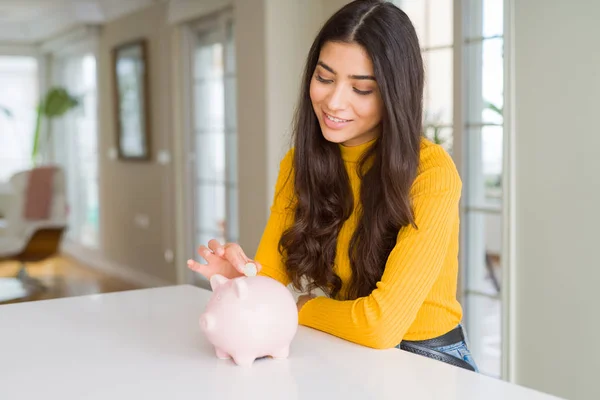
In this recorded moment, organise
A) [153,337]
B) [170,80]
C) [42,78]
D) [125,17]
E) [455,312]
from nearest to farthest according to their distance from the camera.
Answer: [153,337] < [455,312] < [170,80] < [125,17] < [42,78]

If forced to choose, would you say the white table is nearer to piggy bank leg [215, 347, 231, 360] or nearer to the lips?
piggy bank leg [215, 347, 231, 360]

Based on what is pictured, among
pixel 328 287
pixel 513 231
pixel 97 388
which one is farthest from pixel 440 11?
pixel 97 388

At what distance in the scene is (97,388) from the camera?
1.05m

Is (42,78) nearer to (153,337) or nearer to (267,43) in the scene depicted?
(267,43)

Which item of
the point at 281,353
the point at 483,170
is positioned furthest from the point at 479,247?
the point at 281,353

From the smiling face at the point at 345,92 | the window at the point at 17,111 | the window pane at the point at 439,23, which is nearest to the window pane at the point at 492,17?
the window pane at the point at 439,23

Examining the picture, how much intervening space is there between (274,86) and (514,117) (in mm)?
1602

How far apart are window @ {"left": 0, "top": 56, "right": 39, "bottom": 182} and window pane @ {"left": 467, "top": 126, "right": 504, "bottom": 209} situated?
718cm

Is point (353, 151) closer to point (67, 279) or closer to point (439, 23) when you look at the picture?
point (439, 23)

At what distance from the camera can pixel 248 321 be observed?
1.12 meters

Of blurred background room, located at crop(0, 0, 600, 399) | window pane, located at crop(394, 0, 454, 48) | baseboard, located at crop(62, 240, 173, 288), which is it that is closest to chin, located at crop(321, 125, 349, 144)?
blurred background room, located at crop(0, 0, 600, 399)

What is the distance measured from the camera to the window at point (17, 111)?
9.09m

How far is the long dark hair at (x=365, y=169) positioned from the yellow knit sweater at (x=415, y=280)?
3 centimetres

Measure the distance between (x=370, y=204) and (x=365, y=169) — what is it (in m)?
0.12
